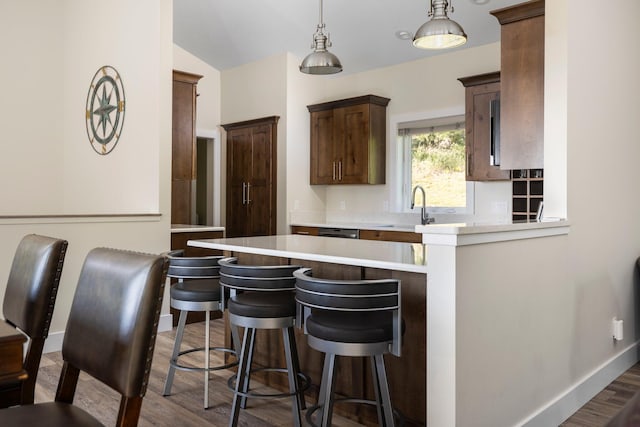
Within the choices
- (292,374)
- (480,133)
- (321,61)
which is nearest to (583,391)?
(292,374)

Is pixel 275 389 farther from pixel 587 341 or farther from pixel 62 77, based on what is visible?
pixel 62 77

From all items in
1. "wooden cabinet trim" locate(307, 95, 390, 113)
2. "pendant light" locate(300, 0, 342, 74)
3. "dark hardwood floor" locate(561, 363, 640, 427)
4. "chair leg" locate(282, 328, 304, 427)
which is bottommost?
"dark hardwood floor" locate(561, 363, 640, 427)

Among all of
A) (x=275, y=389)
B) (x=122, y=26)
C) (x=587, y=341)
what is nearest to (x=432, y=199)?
(x=587, y=341)

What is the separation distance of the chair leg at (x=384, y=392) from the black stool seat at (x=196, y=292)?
1074mm

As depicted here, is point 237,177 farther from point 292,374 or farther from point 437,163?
point 292,374

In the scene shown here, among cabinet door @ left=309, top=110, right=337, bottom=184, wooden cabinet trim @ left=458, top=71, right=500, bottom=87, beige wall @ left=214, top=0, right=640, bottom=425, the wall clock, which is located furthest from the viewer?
cabinet door @ left=309, top=110, right=337, bottom=184

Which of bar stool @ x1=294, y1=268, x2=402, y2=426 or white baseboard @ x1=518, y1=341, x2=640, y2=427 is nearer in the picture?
bar stool @ x1=294, y1=268, x2=402, y2=426

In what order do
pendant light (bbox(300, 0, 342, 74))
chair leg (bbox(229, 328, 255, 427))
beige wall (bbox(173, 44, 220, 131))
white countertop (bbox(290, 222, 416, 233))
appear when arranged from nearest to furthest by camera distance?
chair leg (bbox(229, 328, 255, 427)), pendant light (bbox(300, 0, 342, 74)), white countertop (bbox(290, 222, 416, 233)), beige wall (bbox(173, 44, 220, 131))

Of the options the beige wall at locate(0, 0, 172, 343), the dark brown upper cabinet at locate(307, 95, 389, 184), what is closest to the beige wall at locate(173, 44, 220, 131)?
the beige wall at locate(0, 0, 172, 343)

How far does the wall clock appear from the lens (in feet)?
15.9

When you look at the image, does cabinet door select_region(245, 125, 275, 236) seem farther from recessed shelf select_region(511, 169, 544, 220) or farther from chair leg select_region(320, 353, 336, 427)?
chair leg select_region(320, 353, 336, 427)

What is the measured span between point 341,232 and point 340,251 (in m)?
2.98

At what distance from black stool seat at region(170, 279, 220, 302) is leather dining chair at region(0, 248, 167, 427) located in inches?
51.0

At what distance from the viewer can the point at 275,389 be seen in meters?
3.11
